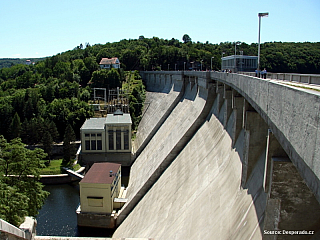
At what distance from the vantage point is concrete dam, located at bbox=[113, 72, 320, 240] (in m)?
5.57

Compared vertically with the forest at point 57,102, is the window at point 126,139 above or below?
below

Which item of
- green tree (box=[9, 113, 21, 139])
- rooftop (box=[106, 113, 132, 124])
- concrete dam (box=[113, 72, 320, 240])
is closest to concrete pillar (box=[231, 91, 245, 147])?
concrete dam (box=[113, 72, 320, 240])

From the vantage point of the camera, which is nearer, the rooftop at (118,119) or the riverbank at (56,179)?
the riverbank at (56,179)

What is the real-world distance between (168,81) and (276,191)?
156ft

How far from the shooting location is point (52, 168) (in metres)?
39.6

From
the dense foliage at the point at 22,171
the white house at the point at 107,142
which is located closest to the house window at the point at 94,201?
the dense foliage at the point at 22,171

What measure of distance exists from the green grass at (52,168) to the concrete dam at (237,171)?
16453 mm

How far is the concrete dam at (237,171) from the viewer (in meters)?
5.57

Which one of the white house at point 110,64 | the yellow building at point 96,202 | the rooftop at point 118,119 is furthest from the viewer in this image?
Answer: the white house at point 110,64

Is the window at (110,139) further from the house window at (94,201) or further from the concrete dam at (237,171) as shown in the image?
the house window at (94,201)

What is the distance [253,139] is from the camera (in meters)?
12.1

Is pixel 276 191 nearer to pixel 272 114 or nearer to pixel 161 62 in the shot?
pixel 272 114

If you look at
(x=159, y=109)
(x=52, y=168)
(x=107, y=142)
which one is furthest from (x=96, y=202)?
(x=159, y=109)

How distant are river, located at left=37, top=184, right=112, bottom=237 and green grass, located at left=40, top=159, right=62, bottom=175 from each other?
3.20 metres
